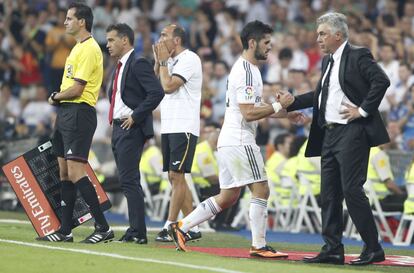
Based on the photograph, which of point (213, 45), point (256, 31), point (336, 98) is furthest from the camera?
point (213, 45)

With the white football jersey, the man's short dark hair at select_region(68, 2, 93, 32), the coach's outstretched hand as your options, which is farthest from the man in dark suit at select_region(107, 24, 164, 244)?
the coach's outstretched hand

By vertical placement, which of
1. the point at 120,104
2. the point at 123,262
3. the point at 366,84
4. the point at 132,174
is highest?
the point at 366,84

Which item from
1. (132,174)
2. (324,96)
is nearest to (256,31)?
(324,96)

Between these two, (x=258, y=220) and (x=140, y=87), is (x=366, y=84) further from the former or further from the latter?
(x=140, y=87)

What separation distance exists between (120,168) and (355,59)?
2.90 meters

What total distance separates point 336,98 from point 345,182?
32.1 inches

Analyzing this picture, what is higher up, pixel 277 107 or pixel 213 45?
pixel 213 45

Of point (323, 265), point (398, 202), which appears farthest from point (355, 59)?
point (398, 202)

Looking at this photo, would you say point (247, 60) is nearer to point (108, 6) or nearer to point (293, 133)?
point (293, 133)

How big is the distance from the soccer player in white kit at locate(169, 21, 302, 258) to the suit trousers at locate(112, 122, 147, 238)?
0.73 metres

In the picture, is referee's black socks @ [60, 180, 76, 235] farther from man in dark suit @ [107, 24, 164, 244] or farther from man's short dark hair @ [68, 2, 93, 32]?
man's short dark hair @ [68, 2, 93, 32]

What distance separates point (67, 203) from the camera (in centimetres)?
1352

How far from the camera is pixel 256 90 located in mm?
12719

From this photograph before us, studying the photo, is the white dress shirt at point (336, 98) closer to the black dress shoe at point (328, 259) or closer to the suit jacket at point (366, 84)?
the suit jacket at point (366, 84)
